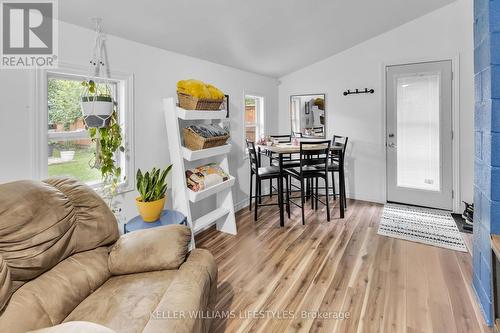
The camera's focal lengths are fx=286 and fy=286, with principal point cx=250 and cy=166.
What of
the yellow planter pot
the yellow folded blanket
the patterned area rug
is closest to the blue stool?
the yellow planter pot

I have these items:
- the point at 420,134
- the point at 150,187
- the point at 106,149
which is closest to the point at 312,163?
the point at 420,134

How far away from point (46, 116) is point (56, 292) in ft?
4.06

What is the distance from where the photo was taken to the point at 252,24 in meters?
2.97

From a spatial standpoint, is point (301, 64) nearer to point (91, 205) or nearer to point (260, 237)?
point (260, 237)

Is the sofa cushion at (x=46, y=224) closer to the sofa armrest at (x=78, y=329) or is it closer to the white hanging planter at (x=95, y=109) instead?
the sofa armrest at (x=78, y=329)

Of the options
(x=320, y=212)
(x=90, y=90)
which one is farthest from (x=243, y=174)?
(x=90, y=90)

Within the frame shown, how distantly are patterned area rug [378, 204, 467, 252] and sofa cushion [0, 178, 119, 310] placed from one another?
2986 mm

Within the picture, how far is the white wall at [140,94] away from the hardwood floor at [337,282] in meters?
1.15

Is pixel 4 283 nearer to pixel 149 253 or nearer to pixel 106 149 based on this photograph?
pixel 149 253

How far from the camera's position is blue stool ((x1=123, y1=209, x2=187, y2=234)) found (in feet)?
7.34

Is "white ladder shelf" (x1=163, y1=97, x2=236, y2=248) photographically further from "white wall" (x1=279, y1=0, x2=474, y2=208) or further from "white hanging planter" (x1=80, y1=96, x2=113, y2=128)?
"white wall" (x1=279, y1=0, x2=474, y2=208)

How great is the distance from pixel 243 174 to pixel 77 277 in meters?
3.12

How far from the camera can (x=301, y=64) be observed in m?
4.86

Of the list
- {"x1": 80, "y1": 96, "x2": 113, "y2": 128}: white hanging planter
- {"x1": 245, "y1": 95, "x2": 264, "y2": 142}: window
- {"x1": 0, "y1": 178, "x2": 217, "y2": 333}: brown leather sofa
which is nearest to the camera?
{"x1": 0, "y1": 178, "x2": 217, "y2": 333}: brown leather sofa
